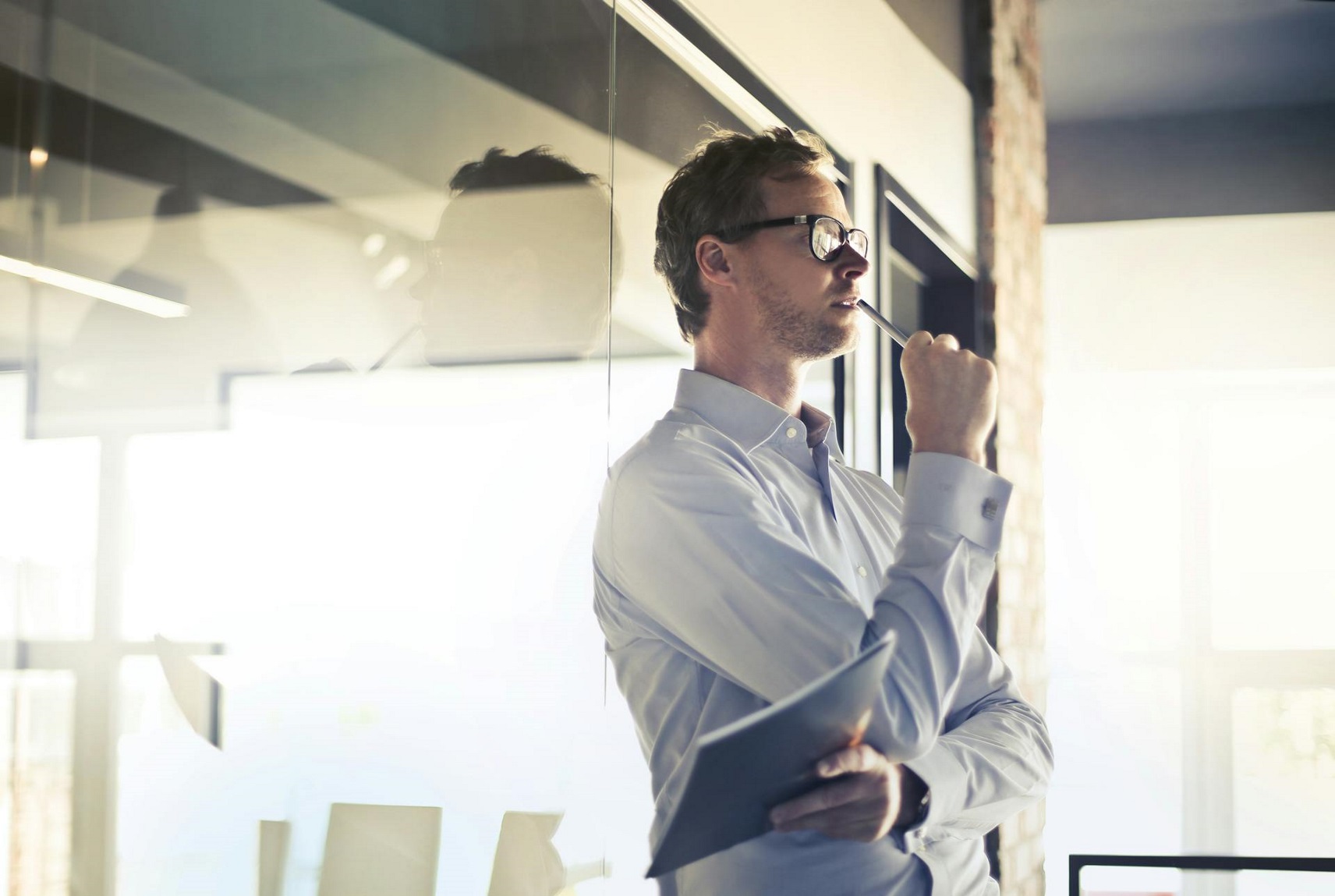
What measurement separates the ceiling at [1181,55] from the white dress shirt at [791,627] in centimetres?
340

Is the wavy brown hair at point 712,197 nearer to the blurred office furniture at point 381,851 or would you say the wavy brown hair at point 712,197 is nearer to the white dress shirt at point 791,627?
the white dress shirt at point 791,627

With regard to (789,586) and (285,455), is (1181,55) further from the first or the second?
(285,455)

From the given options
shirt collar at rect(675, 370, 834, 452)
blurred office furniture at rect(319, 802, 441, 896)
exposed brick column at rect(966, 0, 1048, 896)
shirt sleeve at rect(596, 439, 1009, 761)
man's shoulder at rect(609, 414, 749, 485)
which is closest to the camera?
blurred office furniture at rect(319, 802, 441, 896)

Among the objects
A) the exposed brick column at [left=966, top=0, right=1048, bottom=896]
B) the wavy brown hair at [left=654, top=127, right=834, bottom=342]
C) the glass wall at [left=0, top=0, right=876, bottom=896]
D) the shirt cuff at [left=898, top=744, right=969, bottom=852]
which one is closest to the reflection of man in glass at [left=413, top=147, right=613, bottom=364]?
the glass wall at [left=0, top=0, right=876, bottom=896]

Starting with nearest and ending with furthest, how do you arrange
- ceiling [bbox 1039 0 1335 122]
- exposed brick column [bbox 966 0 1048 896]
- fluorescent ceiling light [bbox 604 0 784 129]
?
fluorescent ceiling light [bbox 604 0 784 129]
exposed brick column [bbox 966 0 1048 896]
ceiling [bbox 1039 0 1335 122]

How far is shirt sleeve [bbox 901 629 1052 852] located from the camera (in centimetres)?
102

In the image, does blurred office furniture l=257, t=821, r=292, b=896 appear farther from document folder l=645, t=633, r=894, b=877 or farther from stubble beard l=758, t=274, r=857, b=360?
stubble beard l=758, t=274, r=857, b=360

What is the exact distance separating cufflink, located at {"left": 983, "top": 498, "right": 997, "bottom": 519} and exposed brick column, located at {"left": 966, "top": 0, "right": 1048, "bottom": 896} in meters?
2.24

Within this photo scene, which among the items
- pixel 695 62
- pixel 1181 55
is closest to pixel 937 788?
pixel 695 62

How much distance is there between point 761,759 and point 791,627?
0.65ft

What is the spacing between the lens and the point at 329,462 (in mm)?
772

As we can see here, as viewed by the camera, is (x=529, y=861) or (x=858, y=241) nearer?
(x=529, y=861)

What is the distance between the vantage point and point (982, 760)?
109 cm

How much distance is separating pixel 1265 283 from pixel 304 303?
4.51m
